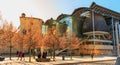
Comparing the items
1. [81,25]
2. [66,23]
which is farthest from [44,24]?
[81,25]

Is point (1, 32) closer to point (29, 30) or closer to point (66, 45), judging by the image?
point (29, 30)

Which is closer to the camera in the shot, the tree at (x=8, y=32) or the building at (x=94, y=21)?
the tree at (x=8, y=32)

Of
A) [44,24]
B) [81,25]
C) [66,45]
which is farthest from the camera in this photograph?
[81,25]

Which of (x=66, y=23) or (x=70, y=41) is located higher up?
(x=66, y=23)

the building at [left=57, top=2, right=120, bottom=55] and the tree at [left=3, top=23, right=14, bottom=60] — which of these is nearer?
the tree at [left=3, top=23, right=14, bottom=60]

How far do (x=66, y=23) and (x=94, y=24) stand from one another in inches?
555

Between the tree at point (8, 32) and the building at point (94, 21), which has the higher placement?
the building at point (94, 21)

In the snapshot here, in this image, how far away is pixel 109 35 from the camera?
346ft

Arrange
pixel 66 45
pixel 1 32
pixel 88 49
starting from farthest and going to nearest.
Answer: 1. pixel 88 49
2. pixel 66 45
3. pixel 1 32

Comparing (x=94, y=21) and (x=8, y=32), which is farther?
(x=94, y=21)

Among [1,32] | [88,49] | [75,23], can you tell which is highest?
[75,23]

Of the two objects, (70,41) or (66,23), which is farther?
(66,23)

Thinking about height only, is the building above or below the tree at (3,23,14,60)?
above

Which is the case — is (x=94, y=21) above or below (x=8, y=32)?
above
